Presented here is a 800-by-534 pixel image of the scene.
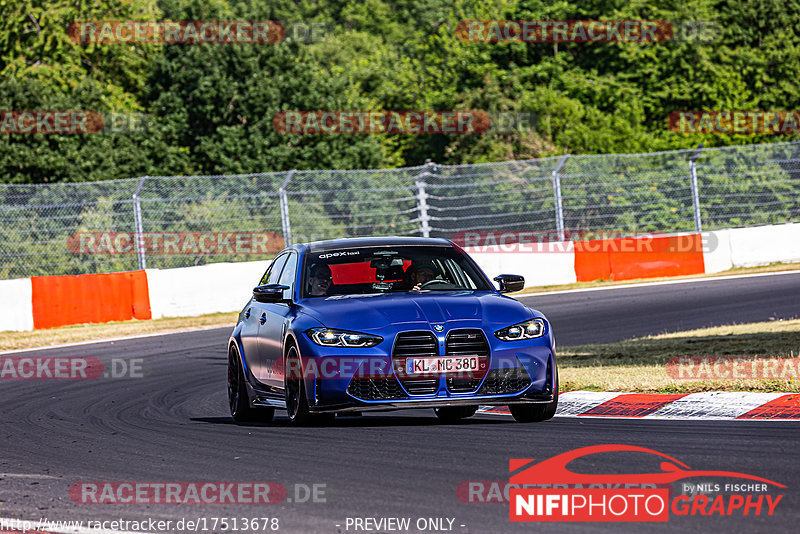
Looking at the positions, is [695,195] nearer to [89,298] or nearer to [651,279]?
[651,279]

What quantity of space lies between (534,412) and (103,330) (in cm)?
1357

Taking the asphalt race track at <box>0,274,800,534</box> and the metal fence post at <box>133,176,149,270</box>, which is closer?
the asphalt race track at <box>0,274,800,534</box>

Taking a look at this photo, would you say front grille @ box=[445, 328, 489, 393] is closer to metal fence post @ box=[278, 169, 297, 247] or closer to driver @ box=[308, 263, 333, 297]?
driver @ box=[308, 263, 333, 297]

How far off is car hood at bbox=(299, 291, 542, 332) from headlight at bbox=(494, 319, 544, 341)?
1.6 inches

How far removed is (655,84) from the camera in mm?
48500

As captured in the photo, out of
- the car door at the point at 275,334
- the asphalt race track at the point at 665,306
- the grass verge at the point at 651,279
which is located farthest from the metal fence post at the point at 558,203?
the car door at the point at 275,334

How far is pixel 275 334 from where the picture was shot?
923cm

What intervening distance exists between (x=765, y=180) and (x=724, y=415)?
19.3 metres

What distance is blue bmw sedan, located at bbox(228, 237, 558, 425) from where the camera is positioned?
8.23 meters

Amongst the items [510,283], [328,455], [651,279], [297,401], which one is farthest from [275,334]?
[651,279]

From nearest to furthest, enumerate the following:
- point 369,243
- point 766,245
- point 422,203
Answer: point 369,243, point 422,203, point 766,245

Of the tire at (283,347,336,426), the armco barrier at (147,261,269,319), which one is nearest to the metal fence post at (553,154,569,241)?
the armco barrier at (147,261,269,319)

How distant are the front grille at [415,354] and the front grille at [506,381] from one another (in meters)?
0.35

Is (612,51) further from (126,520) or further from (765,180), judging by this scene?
(126,520)
